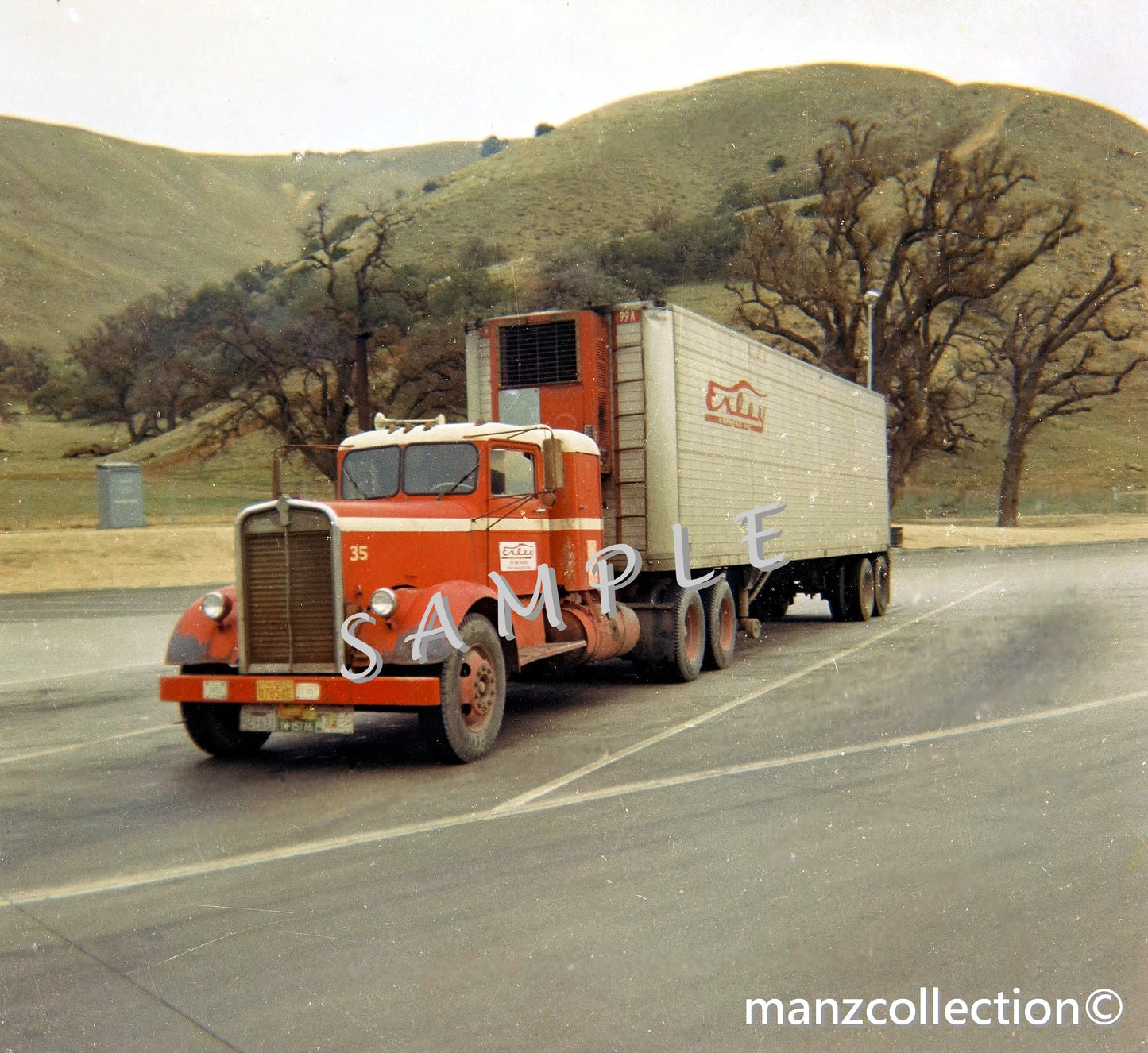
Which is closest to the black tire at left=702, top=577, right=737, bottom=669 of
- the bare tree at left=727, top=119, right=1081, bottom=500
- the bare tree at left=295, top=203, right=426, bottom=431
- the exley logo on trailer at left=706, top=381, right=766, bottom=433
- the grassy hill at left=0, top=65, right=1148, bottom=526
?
the exley logo on trailer at left=706, top=381, right=766, bottom=433

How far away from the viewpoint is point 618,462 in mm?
12406

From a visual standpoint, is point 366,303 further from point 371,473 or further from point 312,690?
point 312,690

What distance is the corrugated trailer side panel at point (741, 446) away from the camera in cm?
1237

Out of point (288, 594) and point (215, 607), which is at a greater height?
point (288, 594)

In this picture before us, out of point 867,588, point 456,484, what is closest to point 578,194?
point 867,588

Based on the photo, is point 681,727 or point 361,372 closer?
point 681,727

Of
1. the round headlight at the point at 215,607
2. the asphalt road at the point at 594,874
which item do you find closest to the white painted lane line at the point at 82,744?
the asphalt road at the point at 594,874

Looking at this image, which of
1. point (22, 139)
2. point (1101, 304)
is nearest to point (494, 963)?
point (1101, 304)

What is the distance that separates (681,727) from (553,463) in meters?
2.39

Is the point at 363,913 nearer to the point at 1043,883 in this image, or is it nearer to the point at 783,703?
the point at 1043,883

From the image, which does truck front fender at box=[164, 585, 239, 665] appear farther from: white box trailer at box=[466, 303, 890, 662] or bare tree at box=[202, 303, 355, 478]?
bare tree at box=[202, 303, 355, 478]

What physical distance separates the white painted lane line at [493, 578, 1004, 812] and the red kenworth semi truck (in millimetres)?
903

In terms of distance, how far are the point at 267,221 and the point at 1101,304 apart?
452ft

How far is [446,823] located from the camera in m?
6.92
